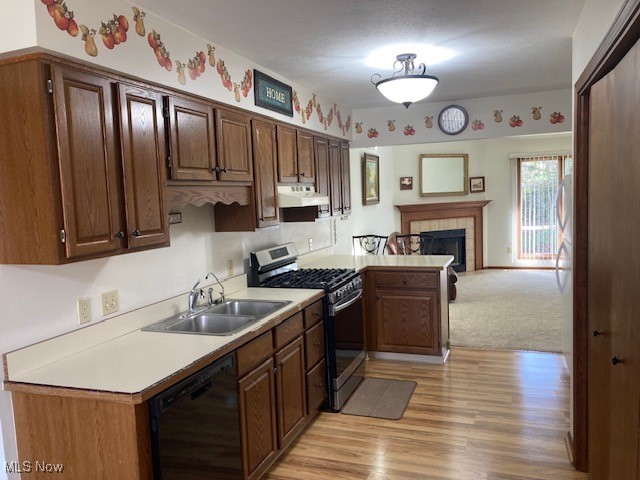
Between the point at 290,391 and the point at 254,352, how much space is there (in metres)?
0.55

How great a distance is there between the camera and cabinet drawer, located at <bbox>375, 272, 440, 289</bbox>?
4.27 m

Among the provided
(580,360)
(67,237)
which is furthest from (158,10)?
(580,360)

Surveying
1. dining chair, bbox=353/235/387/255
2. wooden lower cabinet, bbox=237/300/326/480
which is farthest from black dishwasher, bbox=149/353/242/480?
dining chair, bbox=353/235/387/255

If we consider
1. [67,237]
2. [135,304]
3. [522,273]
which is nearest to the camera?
[67,237]

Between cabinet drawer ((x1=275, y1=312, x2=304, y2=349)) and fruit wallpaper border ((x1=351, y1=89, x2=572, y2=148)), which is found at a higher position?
fruit wallpaper border ((x1=351, y1=89, x2=572, y2=148))

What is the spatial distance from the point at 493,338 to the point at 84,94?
451 centimetres

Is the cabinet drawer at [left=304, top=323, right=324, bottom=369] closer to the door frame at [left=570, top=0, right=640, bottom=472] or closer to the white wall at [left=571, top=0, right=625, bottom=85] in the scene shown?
the door frame at [left=570, top=0, right=640, bottom=472]

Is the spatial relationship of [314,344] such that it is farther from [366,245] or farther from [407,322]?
[366,245]

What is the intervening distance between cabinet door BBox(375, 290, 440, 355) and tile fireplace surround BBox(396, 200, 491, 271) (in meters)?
4.59

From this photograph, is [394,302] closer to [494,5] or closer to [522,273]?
[494,5]

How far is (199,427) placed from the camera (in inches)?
82.0


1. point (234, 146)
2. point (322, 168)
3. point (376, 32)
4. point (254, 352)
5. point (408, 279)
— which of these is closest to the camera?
point (254, 352)

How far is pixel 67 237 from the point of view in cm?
191

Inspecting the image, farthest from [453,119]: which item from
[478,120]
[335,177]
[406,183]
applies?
[406,183]
